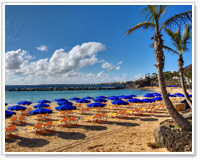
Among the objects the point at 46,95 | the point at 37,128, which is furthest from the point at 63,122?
the point at 46,95

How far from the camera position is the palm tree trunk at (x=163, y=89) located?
17.2 ft

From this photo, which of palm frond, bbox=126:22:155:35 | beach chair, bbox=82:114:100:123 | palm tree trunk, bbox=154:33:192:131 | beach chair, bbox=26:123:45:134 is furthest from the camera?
beach chair, bbox=82:114:100:123

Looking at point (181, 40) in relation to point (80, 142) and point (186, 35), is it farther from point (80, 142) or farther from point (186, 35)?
point (80, 142)

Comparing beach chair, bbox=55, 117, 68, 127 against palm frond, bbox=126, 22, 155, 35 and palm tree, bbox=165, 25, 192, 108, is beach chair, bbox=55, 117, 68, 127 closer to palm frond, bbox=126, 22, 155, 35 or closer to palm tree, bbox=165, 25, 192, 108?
palm frond, bbox=126, 22, 155, 35

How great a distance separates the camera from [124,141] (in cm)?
640

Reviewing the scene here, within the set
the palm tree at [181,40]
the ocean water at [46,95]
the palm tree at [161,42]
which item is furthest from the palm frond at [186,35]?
the ocean water at [46,95]

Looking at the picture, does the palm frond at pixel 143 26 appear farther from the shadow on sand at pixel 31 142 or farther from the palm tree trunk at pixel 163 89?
the shadow on sand at pixel 31 142

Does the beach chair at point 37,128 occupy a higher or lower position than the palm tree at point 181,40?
lower

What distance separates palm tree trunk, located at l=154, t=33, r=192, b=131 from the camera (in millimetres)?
5238

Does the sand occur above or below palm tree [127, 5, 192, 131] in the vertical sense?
below

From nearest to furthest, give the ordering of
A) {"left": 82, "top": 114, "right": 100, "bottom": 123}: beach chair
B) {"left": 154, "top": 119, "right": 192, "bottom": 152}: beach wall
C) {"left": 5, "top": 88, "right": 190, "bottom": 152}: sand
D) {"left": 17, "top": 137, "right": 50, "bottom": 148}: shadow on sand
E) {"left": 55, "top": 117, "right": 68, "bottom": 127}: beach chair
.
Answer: {"left": 154, "top": 119, "right": 192, "bottom": 152}: beach wall → {"left": 5, "top": 88, "right": 190, "bottom": 152}: sand → {"left": 17, "top": 137, "right": 50, "bottom": 148}: shadow on sand → {"left": 55, "top": 117, "right": 68, "bottom": 127}: beach chair → {"left": 82, "top": 114, "right": 100, "bottom": 123}: beach chair

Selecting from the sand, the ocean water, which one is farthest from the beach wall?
the ocean water

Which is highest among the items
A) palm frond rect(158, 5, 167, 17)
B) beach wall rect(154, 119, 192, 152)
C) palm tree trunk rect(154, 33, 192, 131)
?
palm frond rect(158, 5, 167, 17)

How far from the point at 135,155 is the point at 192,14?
5634 mm
